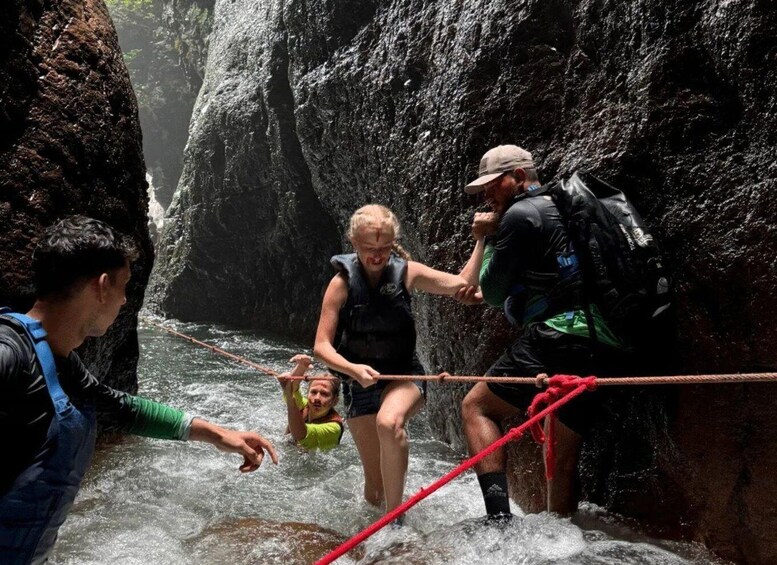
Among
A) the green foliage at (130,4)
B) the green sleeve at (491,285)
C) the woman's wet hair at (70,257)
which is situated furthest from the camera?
the green foliage at (130,4)

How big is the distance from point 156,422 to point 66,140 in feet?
13.0

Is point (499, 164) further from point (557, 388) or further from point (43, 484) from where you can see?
point (43, 484)

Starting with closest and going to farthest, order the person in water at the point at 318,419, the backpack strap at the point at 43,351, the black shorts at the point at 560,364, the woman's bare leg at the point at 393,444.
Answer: the backpack strap at the point at 43,351
the black shorts at the point at 560,364
the woman's bare leg at the point at 393,444
the person in water at the point at 318,419

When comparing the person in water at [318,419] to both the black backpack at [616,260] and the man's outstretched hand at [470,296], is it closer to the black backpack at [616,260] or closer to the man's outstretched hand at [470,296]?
the man's outstretched hand at [470,296]

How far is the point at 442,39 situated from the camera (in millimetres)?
7668

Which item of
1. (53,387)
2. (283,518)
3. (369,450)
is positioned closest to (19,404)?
(53,387)

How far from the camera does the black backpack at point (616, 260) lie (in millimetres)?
3865

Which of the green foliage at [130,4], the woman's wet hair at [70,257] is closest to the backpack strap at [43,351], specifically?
the woman's wet hair at [70,257]

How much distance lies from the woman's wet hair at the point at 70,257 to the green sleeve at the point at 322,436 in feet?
12.9

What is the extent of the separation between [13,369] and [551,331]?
Answer: 2805 millimetres

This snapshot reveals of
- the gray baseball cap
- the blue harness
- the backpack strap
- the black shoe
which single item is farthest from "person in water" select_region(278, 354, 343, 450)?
the backpack strap

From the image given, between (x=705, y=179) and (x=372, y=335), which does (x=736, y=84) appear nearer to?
(x=705, y=179)

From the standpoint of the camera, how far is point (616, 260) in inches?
Result: 153

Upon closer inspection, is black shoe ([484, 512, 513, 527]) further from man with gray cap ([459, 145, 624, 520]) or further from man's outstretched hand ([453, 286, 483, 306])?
man's outstretched hand ([453, 286, 483, 306])
